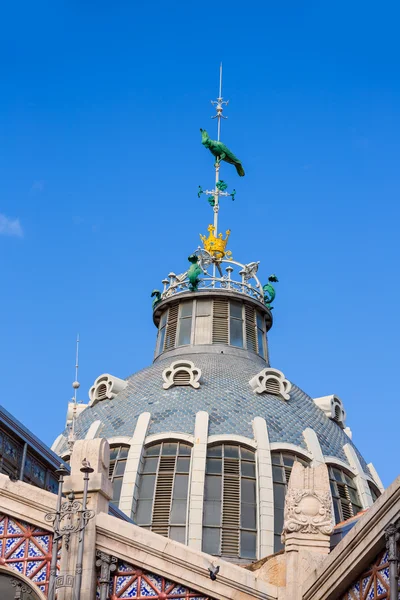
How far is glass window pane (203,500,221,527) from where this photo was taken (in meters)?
43.2

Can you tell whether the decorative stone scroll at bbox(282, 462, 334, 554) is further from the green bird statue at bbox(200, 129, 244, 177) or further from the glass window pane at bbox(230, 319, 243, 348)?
the green bird statue at bbox(200, 129, 244, 177)

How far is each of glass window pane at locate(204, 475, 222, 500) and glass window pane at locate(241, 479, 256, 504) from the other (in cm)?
84

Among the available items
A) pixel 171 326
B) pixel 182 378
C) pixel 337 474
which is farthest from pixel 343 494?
pixel 171 326

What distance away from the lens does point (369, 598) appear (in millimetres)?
24344

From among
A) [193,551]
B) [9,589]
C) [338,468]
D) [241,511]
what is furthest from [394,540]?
[338,468]

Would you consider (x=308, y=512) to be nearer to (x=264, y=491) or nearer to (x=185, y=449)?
(x=264, y=491)

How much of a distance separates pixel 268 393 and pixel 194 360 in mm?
3891

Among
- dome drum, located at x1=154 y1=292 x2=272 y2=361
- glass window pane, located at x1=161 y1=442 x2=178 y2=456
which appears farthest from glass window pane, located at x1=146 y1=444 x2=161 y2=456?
dome drum, located at x1=154 y1=292 x2=272 y2=361

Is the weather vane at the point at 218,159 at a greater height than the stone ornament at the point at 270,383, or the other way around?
the weather vane at the point at 218,159

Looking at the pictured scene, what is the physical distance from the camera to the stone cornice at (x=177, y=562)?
26.6 metres

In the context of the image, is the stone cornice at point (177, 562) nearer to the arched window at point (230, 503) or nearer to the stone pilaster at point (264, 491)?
the arched window at point (230, 503)

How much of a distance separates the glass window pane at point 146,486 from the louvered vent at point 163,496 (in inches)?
10.4

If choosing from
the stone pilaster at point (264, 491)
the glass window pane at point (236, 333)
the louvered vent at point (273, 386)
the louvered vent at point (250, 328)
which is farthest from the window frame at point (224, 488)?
the louvered vent at point (250, 328)

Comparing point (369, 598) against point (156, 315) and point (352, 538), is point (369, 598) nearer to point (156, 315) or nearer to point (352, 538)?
point (352, 538)
